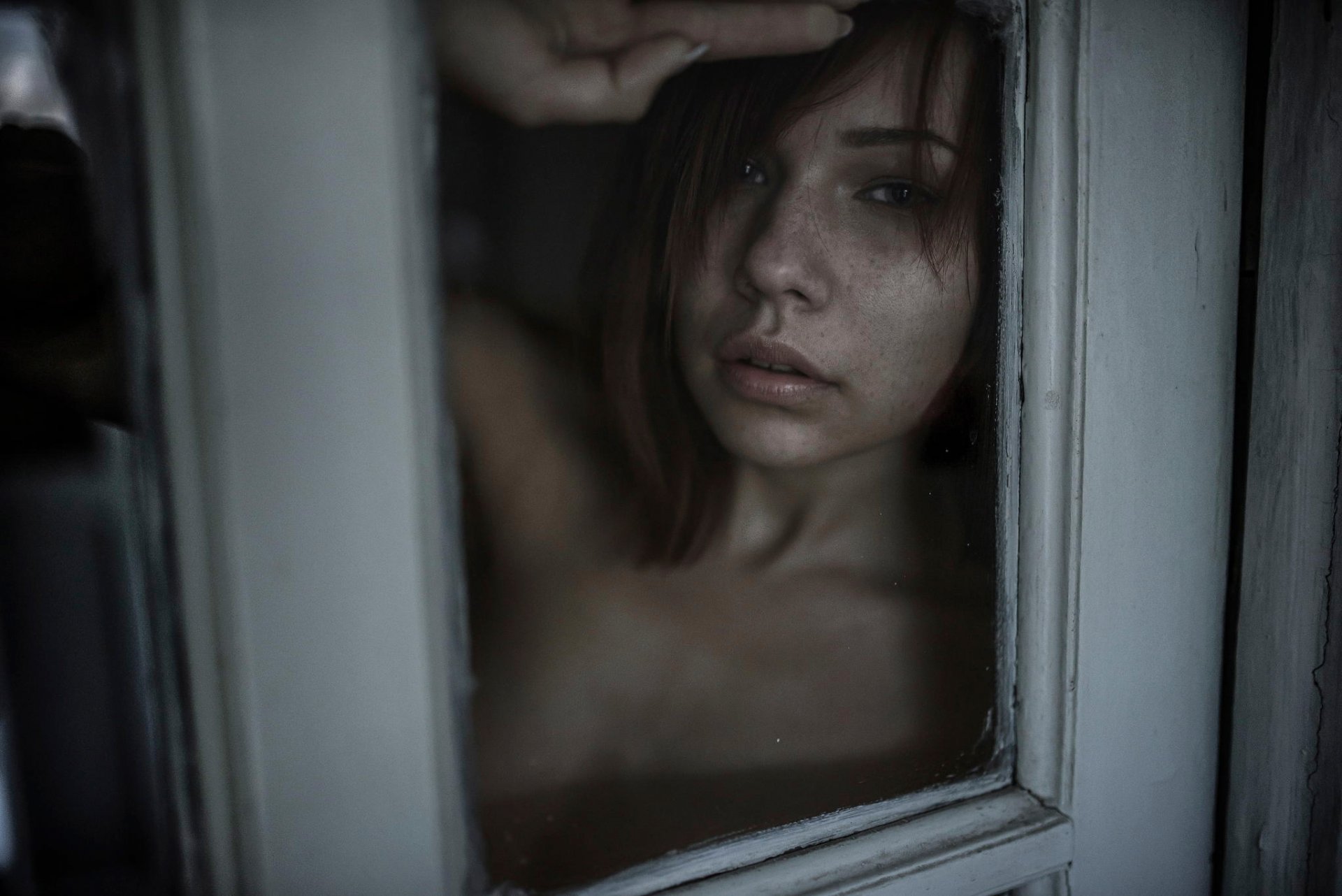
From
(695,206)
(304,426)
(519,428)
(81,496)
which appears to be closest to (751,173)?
(695,206)

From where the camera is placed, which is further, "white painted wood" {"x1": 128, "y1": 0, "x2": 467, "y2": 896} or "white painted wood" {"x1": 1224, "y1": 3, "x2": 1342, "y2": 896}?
"white painted wood" {"x1": 1224, "y1": 3, "x2": 1342, "y2": 896}

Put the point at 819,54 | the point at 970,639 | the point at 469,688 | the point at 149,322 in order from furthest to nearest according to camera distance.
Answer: the point at 970,639 < the point at 819,54 < the point at 469,688 < the point at 149,322

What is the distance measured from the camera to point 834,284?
66 cm

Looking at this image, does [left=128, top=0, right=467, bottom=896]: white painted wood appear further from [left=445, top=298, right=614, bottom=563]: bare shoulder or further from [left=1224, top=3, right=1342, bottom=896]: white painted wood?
[left=1224, top=3, right=1342, bottom=896]: white painted wood

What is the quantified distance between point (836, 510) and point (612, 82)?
415 millimetres

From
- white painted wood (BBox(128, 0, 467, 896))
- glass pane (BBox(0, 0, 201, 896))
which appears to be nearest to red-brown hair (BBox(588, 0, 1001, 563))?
white painted wood (BBox(128, 0, 467, 896))

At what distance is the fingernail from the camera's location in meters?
0.54

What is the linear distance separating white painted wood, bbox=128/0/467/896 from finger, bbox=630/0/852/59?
0.18 meters

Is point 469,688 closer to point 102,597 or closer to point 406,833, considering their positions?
point 406,833

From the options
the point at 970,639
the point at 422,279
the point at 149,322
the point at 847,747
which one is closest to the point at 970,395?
the point at 970,639

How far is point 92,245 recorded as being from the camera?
395 mm

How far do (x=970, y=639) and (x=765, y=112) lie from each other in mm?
496

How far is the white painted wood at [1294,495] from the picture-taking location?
0.69 meters

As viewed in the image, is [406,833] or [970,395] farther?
[970,395]
